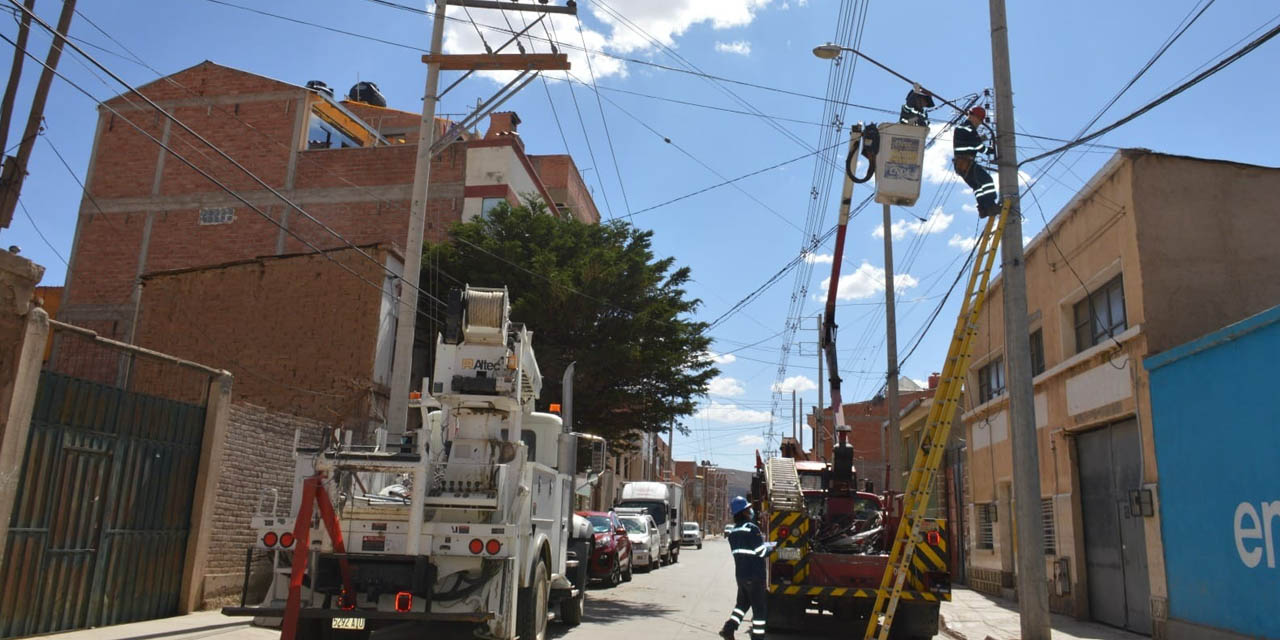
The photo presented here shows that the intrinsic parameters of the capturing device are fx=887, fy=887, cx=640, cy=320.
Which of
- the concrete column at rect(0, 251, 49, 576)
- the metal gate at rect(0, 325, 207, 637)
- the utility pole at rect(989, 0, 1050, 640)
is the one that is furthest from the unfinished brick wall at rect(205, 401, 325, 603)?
the utility pole at rect(989, 0, 1050, 640)

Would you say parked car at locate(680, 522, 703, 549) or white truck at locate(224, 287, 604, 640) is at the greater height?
white truck at locate(224, 287, 604, 640)

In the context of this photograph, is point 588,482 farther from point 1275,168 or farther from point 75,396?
point 1275,168

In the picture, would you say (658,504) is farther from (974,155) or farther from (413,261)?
(974,155)

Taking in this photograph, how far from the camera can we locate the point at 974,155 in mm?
11344

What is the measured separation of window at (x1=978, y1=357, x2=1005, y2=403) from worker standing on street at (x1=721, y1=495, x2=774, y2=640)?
36.4 ft

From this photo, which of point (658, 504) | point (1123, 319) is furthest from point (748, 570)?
point (658, 504)

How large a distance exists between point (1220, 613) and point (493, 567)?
321 inches

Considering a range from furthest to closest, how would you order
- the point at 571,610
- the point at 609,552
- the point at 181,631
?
1. the point at 609,552
2. the point at 571,610
3. the point at 181,631

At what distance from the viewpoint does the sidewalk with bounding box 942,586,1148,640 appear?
12.6m

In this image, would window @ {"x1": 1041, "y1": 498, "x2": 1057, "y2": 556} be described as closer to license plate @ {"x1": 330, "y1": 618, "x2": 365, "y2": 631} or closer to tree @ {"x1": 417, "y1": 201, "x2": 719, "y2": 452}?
tree @ {"x1": 417, "y1": 201, "x2": 719, "y2": 452}

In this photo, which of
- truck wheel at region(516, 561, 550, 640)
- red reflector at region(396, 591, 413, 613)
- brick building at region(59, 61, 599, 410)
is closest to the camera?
red reflector at region(396, 591, 413, 613)

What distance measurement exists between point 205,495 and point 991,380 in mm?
16399

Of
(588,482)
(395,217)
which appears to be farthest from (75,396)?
(395,217)

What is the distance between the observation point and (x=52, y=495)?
938 centimetres
